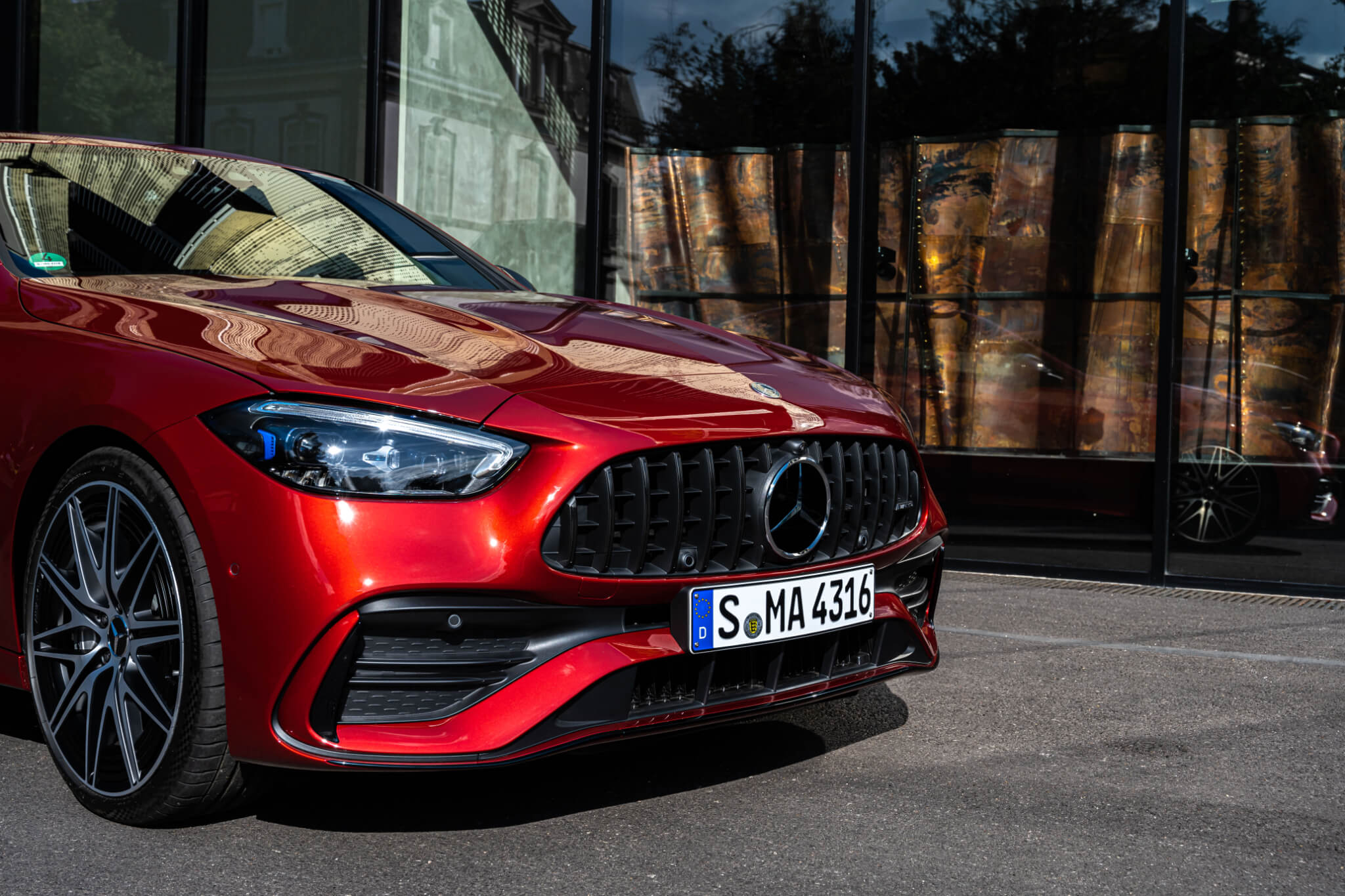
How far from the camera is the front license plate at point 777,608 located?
2795mm

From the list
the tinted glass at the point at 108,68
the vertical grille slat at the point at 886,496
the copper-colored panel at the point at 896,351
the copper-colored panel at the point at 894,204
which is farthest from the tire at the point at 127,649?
the tinted glass at the point at 108,68

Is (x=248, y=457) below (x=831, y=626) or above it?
above

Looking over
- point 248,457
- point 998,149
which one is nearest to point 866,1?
point 998,149

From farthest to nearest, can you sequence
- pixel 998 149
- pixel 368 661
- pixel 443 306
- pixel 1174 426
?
1. pixel 998 149
2. pixel 1174 426
3. pixel 443 306
4. pixel 368 661

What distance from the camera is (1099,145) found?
7820mm

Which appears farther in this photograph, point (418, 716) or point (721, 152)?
point (721, 152)

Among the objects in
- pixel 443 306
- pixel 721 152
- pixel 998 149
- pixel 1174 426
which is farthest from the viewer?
pixel 721 152

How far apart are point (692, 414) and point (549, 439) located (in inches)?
14.5

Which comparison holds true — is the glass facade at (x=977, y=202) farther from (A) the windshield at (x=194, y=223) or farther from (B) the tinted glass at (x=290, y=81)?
(A) the windshield at (x=194, y=223)

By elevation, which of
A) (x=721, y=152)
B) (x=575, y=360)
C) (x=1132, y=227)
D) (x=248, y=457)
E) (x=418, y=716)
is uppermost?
(x=721, y=152)

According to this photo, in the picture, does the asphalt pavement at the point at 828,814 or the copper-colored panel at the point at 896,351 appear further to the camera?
the copper-colored panel at the point at 896,351

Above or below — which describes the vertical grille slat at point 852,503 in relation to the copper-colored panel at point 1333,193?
below

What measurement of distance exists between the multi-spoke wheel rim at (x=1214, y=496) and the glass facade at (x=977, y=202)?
0.05 ft

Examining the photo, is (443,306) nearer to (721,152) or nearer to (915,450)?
(915,450)
